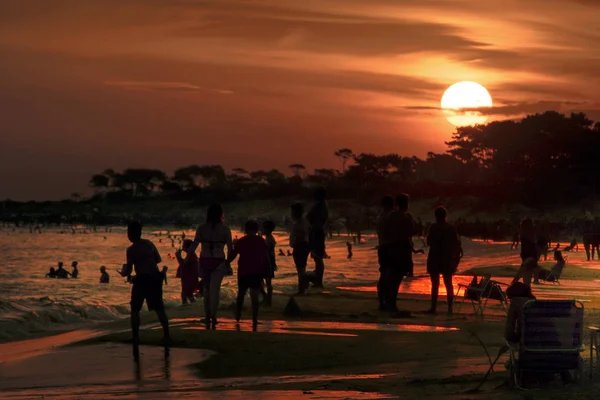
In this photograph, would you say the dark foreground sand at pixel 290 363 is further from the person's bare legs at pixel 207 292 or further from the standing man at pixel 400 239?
the standing man at pixel 400 239

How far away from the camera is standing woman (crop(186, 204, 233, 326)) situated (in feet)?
46.4

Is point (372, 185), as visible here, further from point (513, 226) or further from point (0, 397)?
point (0, 397)

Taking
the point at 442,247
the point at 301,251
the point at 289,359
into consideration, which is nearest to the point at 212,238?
the point at 289,359

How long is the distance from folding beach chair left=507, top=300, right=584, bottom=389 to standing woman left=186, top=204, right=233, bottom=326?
5659mm

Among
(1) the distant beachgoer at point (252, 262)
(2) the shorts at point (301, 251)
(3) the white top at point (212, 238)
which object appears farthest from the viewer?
(2) the shorts at point (301, 251)

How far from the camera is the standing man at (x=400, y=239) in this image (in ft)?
53.9

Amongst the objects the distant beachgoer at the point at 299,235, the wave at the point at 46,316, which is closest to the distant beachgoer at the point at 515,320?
the distant beachgoer at the point at 299,235

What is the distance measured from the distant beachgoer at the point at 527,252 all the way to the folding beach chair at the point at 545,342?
1084 cm

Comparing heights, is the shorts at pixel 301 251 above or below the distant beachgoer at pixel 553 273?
above

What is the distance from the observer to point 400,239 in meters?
16.5

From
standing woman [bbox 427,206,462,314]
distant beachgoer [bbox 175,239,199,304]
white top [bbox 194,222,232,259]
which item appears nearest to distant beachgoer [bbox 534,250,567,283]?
standing woman [bbox 427,206,462,314]

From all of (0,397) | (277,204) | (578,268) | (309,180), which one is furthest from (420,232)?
(309,180)

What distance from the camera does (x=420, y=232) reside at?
64.7 m

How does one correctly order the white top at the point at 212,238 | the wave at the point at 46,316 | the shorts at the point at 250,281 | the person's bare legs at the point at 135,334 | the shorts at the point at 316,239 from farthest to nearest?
the shorts at the point at 316,239 → the wave at the point at 46,316 → the shorts at the point at 250,281 → the white top at the point at 212,238 → the person's bare legs at the point at 135,334
